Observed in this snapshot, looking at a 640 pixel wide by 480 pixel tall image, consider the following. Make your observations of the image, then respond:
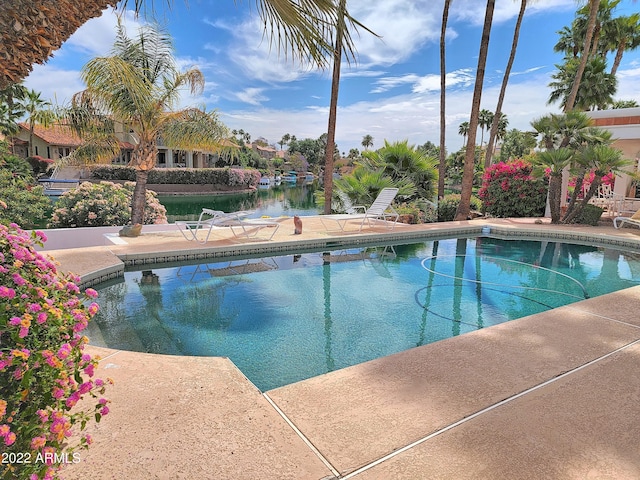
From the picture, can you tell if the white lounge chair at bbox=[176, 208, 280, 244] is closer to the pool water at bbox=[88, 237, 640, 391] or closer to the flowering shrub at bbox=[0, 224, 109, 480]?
the pool water at bbox=[88, 237, 640, 391]

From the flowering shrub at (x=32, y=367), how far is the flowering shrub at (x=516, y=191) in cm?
1621

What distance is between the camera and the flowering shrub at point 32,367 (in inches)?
51.8

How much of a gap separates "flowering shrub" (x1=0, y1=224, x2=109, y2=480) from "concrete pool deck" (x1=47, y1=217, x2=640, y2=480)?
2.40 feet

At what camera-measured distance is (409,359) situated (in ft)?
11.2

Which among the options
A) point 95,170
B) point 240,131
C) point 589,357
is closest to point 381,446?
point 589,357

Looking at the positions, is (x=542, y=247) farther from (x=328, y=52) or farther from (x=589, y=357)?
(x=328, y=52)

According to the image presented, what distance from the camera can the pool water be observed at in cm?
450

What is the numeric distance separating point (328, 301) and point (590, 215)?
11078mm

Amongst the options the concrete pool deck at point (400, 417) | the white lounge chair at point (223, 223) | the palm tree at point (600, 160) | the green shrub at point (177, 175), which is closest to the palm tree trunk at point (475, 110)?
the palm tree at point (600, 160)

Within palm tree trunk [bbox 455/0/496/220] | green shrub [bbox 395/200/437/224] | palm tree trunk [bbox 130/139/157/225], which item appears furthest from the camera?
green shrub [bbox 395/200/437/224]

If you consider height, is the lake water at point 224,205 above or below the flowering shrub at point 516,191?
below

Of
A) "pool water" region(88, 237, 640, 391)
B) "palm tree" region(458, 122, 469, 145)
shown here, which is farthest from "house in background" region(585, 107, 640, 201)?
"palm tree" region(458, 122, 469, 145)

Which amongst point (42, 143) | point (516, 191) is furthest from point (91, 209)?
point (42, 143)

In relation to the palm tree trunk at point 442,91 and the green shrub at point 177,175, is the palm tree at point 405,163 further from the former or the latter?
the green shrub at point 177,175
